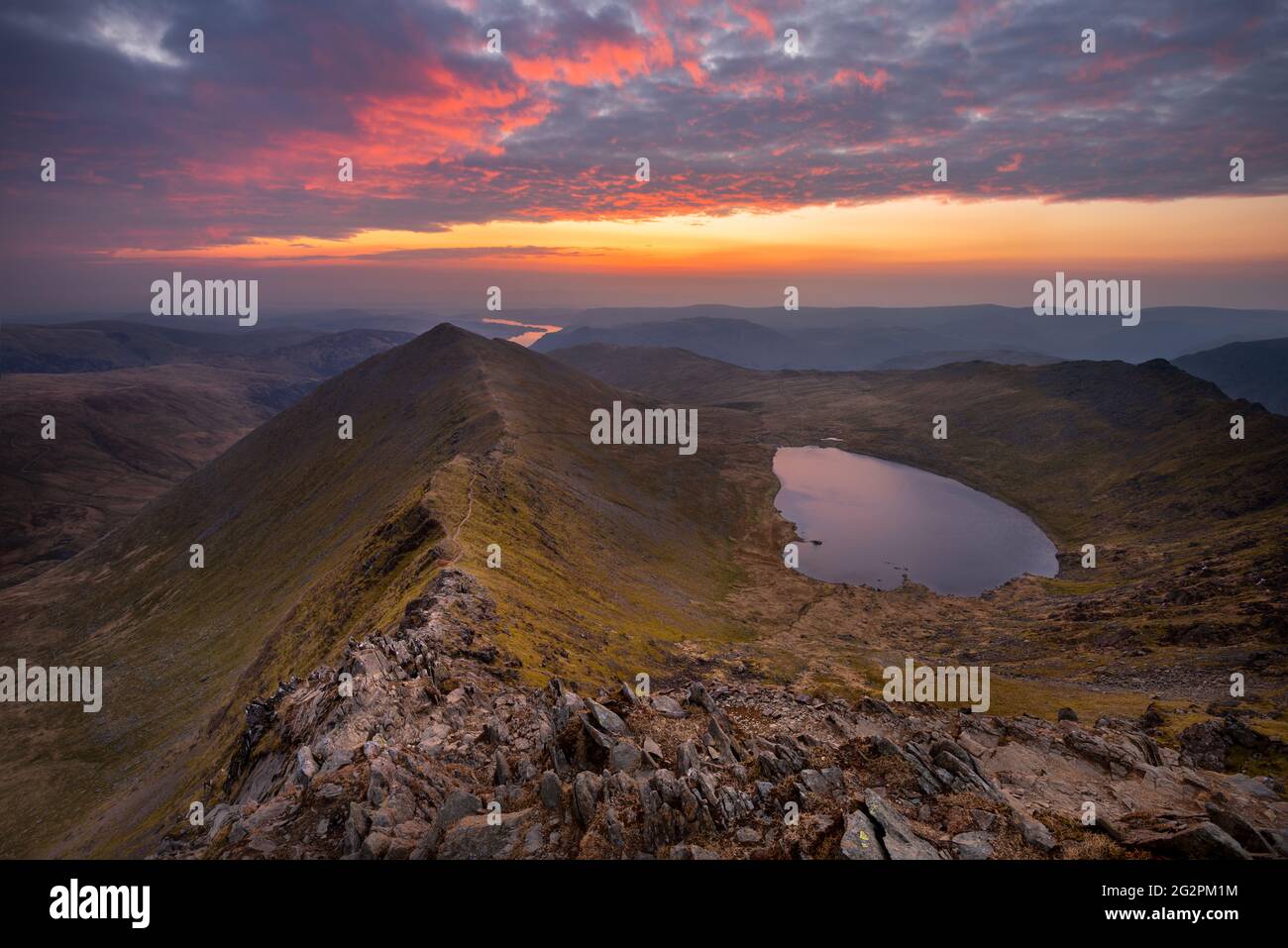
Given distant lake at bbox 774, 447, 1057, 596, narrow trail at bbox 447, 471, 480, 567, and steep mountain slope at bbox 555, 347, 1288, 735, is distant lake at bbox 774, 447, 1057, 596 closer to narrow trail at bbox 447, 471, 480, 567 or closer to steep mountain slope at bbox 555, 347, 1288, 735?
steep mountain slope at bbox 555, 347, 1288, 735

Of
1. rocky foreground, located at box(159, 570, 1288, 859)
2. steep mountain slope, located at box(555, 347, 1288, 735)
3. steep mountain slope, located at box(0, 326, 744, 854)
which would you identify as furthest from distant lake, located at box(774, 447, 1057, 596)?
rocky foreground, located at box(159, 570, 1288, 859)

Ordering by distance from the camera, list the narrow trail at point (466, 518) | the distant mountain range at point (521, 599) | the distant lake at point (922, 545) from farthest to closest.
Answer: the distant lake at point (922, 545) < the narrow trail at point (466, 518) < the distant mountain range at point (521, 599)

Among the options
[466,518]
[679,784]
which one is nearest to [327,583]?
[466,518]

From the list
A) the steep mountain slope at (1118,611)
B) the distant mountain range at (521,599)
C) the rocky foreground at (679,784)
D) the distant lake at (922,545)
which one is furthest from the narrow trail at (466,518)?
the distant lake at (922,545)

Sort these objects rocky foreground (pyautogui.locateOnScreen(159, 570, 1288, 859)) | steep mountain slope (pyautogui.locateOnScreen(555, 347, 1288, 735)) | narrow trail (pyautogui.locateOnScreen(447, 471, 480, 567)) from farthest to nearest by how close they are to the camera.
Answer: narrow trail (pyautogui.locateOnScreen(447, 471, 480, 567)) < steep mountain slope (pyautogui.locateOnScreen(555, 347, 1288, 735)) < rocky foreground (pyautogui.locateOnScreen(159, 570, 1288, 859))

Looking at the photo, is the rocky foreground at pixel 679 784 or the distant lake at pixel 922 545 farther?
the distant lake at pixel 922 545

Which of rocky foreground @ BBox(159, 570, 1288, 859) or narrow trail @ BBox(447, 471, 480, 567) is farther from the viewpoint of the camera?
narrow trail @ BBox(447, 471, 480, 567)

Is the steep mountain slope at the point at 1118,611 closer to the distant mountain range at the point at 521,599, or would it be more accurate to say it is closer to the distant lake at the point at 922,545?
the distant mountain range at the point at 521,599
